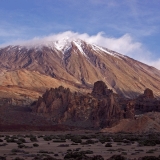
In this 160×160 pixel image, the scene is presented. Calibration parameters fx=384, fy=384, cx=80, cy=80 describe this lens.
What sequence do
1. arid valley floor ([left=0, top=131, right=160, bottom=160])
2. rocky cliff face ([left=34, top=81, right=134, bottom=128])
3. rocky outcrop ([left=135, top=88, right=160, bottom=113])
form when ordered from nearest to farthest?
1. arid valley floor ([left=0, top=131, right=160, bottom=160])
2. rocky cliff face ([left=34, top=81, right=134, bottom=128])
3. rocky outcrop ([left=135, top=88, right=160, bottom=113])

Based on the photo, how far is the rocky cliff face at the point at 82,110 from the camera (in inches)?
3516

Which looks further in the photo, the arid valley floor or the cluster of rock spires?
the cluster of rock spires

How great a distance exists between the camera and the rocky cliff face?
8931cm

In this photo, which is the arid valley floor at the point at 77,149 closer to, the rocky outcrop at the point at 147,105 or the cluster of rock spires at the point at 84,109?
the cluster of rock spires at the point at 84,109

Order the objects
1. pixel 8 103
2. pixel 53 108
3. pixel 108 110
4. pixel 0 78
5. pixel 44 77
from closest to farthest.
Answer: pixel 108 110
pixel 53 108
pixel 8 103
pixel 0 78
pixel 44 77

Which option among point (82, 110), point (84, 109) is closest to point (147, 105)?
point (84, 109)

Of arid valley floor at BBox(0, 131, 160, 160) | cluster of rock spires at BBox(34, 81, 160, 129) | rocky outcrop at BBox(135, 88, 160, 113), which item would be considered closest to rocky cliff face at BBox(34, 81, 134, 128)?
cluster of rock spires at BBox(34, 81, 160, 129)

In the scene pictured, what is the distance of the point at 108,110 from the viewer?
9081 centimetres

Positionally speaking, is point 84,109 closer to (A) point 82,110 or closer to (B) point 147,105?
(A) point 82,110

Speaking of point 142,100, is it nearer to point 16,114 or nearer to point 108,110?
point 108,110

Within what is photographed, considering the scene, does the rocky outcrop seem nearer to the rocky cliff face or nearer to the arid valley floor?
the rocky cliff face

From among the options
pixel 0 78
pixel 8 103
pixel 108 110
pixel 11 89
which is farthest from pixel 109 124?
pixel 0 78

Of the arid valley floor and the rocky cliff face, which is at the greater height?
the rocky cliff face

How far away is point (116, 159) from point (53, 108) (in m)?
77.4
